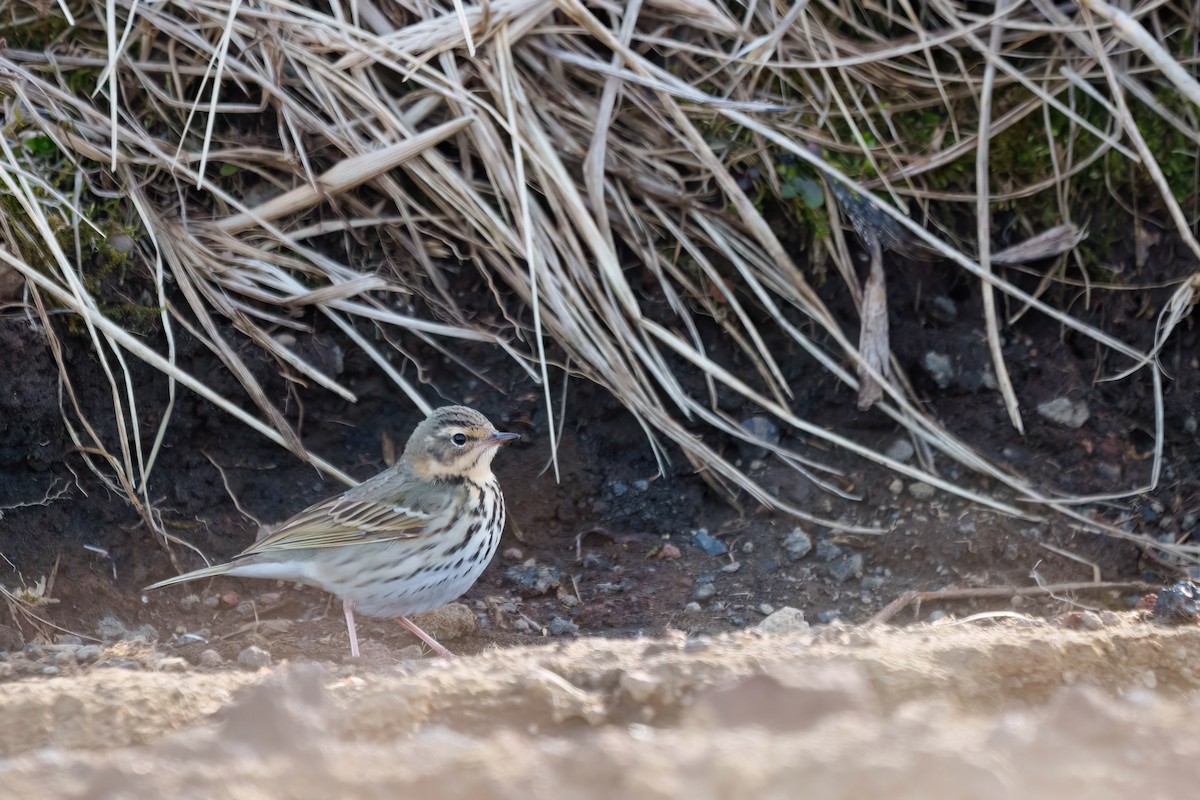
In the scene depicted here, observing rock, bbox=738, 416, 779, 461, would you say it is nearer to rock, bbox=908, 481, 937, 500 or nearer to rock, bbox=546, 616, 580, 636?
rock, bbox=908, 481, 937, 500

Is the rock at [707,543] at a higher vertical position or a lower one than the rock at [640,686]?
lower

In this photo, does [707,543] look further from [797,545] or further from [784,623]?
[784,623]

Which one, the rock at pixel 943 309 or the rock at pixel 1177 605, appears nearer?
the rock at pixel 1177 605

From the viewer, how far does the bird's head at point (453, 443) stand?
4762 millimetres

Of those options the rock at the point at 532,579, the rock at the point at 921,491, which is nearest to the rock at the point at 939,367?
the rock at the point at 921,491

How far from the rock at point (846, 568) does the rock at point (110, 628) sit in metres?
2.65

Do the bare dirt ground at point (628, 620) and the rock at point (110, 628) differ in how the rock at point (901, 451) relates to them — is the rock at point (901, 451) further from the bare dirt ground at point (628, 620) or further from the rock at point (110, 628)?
the rock at point (110, 628)

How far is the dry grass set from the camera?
17.0 ft

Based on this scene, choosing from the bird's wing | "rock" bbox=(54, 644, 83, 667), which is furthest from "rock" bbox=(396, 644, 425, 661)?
"rock" bbox=(54, 644, 83, 667)

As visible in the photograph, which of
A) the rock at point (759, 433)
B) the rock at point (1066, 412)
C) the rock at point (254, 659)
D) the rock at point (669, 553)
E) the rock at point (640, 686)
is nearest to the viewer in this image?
the rock at point (640, 686)

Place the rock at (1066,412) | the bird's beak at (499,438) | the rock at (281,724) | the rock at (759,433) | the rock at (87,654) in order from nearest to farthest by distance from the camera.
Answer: the rock at (281,724), the rock at (87,654), the bird's beak at (499,438), the rock at (1066,412), the rock at (759,433)

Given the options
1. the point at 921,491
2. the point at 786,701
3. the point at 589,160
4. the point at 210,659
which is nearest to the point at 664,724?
the point at 786,701

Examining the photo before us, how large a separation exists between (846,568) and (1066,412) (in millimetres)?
1205

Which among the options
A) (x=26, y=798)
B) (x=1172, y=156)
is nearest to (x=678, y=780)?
(x=26, y=798)
